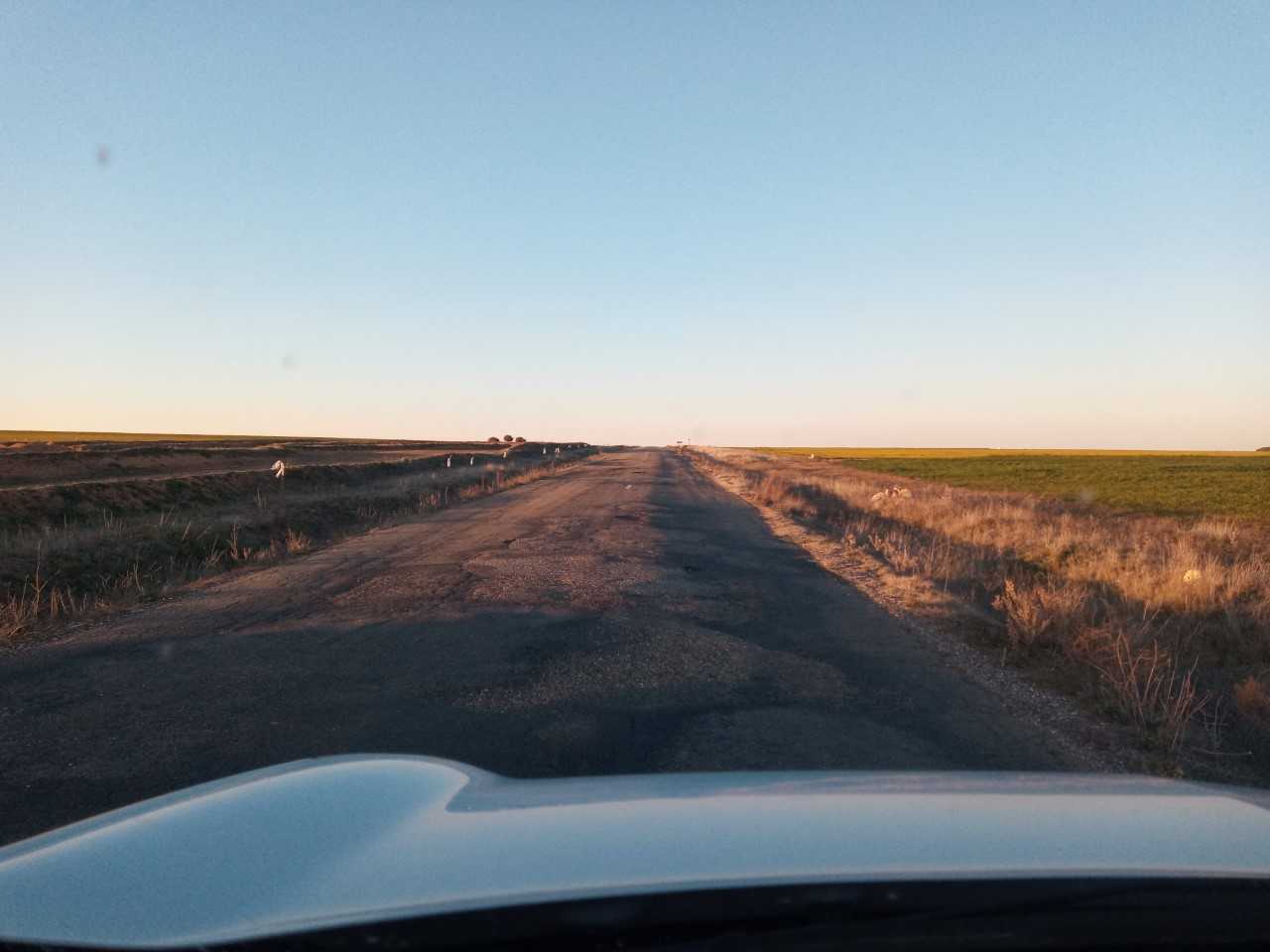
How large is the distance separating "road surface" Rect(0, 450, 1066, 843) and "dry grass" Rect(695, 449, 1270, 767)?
122 cm

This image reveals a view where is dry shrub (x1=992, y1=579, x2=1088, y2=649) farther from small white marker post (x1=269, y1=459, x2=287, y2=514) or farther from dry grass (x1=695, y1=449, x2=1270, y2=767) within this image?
small white marker post (x1=269, y1=459, x2=287, y2=514)

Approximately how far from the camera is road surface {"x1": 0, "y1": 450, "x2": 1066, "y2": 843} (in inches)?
200

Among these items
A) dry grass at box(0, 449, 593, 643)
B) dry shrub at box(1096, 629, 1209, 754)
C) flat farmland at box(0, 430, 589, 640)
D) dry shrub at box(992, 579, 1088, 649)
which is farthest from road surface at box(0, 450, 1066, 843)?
flat farmland at box(0, 430, 589, 640)

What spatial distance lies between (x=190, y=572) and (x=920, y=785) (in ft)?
42.3

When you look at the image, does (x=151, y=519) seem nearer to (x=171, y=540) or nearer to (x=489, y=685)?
(x=171, y=540)

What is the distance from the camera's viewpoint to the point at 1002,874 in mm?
1911

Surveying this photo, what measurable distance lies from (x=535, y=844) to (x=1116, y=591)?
10.9 m

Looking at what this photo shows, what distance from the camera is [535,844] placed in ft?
7.14

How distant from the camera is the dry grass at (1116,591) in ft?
22.8

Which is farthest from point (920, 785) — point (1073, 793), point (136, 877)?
point (136, 877)

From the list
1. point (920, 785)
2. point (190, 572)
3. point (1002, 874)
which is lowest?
point (190, 572)

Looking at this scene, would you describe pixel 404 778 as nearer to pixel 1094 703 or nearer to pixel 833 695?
pixel 833 695

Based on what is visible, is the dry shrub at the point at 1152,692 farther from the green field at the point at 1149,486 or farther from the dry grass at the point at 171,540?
the green field at the point at 1149,486

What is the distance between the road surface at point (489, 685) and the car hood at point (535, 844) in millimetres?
2066
